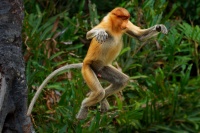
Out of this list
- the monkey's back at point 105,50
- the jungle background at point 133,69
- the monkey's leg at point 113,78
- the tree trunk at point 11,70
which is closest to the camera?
the tree trunk at point 11,70

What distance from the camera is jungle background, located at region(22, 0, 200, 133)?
688cm

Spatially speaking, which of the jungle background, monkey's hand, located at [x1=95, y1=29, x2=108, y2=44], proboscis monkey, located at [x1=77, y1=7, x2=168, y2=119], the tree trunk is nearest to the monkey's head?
proboscis monkey, located at [x1=77, y1=7, x2=168, y2=119]

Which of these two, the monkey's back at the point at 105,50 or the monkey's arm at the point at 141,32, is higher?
the monkey's arm at the point at 141,32

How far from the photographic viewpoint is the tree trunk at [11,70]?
484 centimetres

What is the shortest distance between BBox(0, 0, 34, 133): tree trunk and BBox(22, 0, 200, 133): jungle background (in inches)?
55.5

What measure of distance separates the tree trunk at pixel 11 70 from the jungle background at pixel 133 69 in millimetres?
1411

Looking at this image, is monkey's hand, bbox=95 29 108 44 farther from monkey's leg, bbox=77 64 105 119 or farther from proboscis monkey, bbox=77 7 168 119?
monkey's leg, bbox=77 64 105 119

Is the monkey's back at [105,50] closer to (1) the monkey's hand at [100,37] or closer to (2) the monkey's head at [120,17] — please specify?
(2) the monkey's head at [120,17]

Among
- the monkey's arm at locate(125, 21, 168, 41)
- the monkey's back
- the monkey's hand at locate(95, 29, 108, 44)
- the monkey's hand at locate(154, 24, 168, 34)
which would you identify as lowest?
the monkey's back

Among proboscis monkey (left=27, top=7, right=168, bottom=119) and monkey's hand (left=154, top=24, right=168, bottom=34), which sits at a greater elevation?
monkey's hand (left=154, top=24, right=168, bottom=34)

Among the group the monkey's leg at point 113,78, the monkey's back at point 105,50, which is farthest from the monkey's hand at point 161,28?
the monkey's leg at point 113,78

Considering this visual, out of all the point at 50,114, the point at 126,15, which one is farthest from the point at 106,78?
the point at 50,114

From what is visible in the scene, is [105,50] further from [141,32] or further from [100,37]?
[100,37]

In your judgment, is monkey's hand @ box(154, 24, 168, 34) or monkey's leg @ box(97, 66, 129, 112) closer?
monkey's hand @ box(154, 24, 168, 34)
